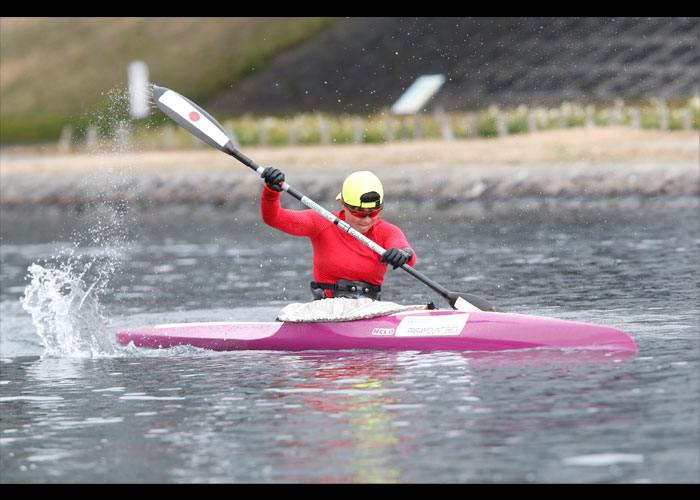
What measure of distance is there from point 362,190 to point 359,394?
259cm

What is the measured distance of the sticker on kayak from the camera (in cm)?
1170

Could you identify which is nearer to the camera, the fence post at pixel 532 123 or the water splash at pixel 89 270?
the water splash at pixel 89 270

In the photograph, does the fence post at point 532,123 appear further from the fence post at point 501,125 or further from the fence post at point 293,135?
the fence post at point 293,135

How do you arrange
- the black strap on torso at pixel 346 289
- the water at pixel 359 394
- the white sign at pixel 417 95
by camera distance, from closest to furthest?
the water at pixel 359 394, the black strap on torso at pixel 346 289, the white sign at pixel 417 95

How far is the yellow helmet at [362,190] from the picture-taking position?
11891mm

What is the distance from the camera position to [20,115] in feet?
258

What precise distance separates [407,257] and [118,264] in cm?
1288

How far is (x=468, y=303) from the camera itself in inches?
487

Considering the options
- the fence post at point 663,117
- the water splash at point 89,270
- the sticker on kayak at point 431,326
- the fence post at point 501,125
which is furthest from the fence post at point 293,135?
the sticker on kayak at point 431,326

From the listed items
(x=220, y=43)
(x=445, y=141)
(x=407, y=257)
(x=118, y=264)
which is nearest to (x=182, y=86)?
(x=220, y=43)

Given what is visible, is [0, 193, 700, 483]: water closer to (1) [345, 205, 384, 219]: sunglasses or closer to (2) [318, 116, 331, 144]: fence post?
(1) [345, 205, 384, 219]: sunglasses

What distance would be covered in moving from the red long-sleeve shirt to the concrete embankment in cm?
2148

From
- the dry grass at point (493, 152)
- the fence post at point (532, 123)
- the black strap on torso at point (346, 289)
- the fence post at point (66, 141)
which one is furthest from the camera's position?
the fence post at point (66, 141)
